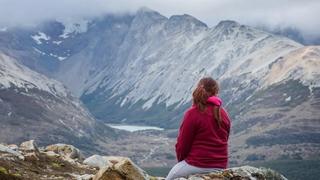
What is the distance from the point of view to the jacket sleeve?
1786 centimetres

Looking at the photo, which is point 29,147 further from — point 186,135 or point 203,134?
point 203,134

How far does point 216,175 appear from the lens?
1884 cm

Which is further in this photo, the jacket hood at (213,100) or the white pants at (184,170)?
the white pants at (184,170)

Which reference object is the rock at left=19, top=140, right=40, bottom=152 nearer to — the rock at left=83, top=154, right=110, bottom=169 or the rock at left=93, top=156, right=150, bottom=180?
the rock at left=83, top=154, right=110, bottom=169

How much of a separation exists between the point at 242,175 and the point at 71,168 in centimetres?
2033

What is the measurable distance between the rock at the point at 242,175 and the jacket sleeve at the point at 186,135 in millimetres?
919

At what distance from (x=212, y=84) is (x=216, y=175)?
2987mm

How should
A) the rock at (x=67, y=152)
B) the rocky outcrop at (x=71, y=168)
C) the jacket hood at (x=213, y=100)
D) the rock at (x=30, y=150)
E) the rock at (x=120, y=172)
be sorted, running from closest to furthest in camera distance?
the jacket hood at (x=213, y=100) → the rocky outcrop at (x=71, y=168) → the rock at (x=120, y=172) → the rock at (x=30, y=150) → the rock at (x=67, y=152)

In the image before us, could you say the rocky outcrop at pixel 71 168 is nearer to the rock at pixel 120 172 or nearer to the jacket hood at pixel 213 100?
the rock at pixel 120 172

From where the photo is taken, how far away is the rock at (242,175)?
18719 millimetres

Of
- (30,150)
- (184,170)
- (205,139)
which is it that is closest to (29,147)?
(30,150)

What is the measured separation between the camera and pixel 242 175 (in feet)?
63.9

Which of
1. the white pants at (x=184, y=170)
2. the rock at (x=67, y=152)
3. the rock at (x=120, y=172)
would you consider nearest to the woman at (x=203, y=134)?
the white pants at (x=184, y=170)

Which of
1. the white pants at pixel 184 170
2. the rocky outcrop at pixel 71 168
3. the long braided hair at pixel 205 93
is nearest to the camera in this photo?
the long braided hair at pixel 205 93
